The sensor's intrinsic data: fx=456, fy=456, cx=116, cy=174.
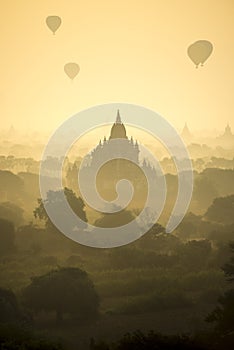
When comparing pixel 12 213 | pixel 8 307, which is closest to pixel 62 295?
pixel 8 307

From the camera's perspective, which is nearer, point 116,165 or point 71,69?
point 71,69

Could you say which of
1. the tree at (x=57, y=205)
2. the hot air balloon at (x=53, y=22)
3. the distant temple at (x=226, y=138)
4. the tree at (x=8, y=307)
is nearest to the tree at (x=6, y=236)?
the tree at (x=57, y=205)

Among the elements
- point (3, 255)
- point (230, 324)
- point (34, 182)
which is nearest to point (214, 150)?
point (34, 182)

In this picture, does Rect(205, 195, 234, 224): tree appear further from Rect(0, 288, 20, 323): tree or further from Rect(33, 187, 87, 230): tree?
Rect(0, 288, 20, 323): tree

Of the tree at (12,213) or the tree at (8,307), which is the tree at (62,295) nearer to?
the tree at (8,307)

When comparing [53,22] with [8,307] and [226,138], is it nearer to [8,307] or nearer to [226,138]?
[226,138]
